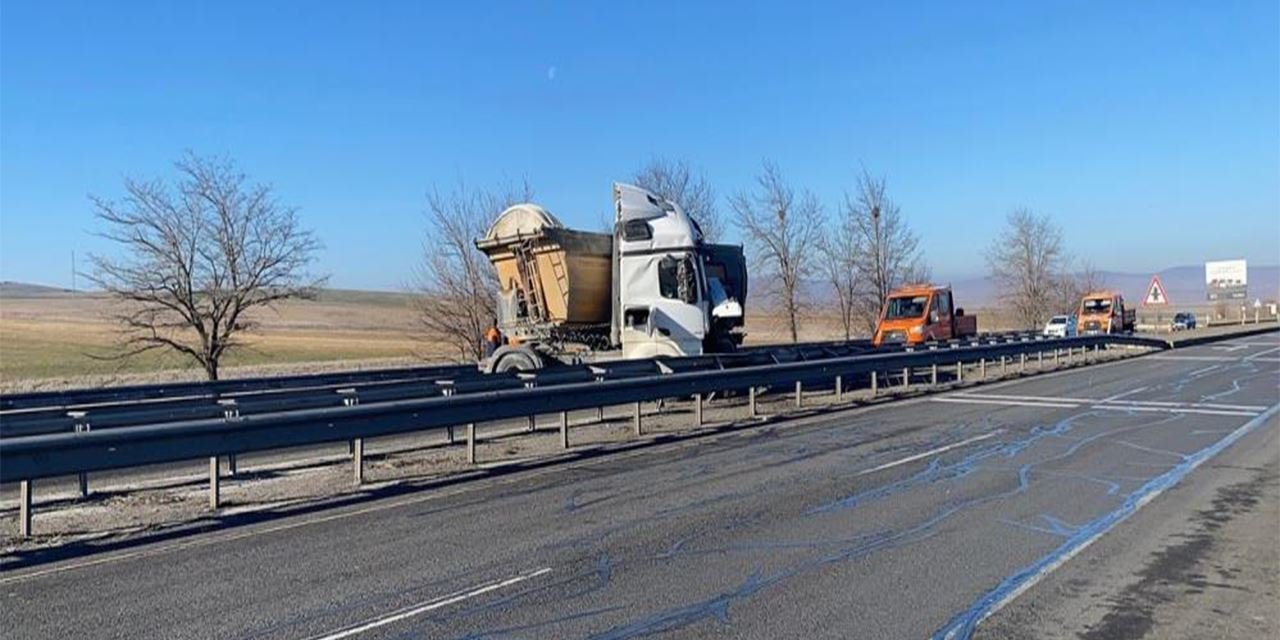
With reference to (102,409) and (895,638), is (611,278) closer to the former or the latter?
(102,409)

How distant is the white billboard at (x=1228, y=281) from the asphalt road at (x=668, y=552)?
244 feet

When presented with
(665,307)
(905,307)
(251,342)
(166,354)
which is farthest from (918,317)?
(166,354)

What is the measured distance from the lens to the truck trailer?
1870cm

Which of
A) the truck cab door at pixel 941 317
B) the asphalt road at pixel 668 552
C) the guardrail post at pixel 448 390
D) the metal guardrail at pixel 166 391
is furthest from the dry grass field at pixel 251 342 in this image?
the asphalt road at pixel 668 552

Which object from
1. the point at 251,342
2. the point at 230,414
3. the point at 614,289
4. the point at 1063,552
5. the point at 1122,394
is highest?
the point at 614,289

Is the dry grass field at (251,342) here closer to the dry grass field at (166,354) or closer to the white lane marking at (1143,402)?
the dry grass field at (166,354)

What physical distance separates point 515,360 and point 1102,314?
136ft

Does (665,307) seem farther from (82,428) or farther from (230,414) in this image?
(82,428)

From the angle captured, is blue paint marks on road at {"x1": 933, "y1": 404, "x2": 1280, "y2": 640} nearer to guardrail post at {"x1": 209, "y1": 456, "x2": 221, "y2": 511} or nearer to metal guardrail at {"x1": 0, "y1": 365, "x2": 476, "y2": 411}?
guardrail post at {"x1": 209, "y1": 456, "x2": 221, "y2": 511}

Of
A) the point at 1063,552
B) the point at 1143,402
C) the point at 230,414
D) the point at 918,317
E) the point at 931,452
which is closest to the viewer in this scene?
the point at 1063,552

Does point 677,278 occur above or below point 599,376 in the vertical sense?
above

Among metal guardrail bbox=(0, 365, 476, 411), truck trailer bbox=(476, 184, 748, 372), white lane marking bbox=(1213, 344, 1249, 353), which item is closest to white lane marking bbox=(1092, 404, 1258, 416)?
truck trailer bbox=(476, 184, 748, 372)

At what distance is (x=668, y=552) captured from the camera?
7.02m

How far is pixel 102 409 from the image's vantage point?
10.8 meters
